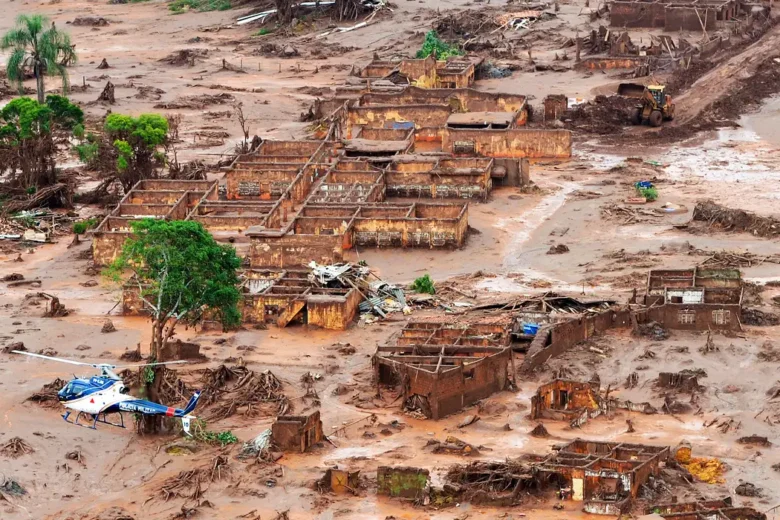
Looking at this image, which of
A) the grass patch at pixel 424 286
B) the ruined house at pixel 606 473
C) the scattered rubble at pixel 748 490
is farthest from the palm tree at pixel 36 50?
the scattered rubble at pixel 748 490

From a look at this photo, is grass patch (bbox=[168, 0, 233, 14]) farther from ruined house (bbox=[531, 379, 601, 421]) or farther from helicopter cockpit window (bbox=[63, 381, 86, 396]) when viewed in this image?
ruined house (bbox=[531, 379, 601, 421])

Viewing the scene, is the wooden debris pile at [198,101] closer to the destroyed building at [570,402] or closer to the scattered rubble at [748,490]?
the destroyed building at [570,402]

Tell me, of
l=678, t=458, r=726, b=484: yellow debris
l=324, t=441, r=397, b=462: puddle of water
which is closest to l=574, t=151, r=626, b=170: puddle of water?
l=324, t=441, r=397, b=462: puddle of water

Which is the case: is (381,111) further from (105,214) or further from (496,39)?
(496,39)

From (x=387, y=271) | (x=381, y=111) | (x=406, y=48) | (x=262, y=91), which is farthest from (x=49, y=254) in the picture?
(x=406, y=48)

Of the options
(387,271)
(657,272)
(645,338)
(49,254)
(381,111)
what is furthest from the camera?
(381,111)

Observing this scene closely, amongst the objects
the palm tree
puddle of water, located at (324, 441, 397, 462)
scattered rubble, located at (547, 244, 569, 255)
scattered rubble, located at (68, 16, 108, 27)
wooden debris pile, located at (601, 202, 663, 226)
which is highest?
the palm tree
